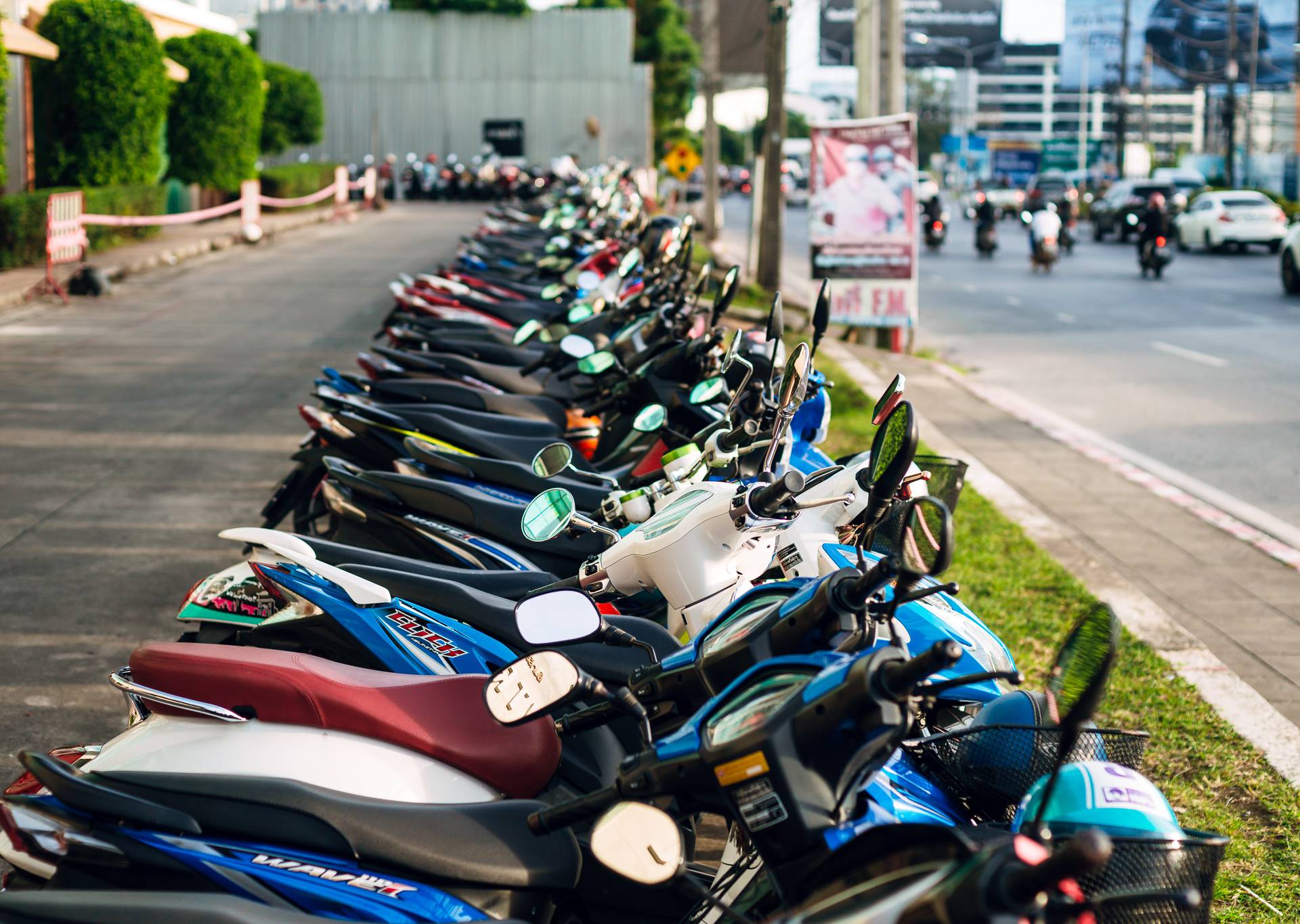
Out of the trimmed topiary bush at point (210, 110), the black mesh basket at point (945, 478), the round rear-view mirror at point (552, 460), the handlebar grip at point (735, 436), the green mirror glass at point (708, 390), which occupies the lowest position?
the black mesh basket at point (945, 478)

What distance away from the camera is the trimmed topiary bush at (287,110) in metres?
36.7

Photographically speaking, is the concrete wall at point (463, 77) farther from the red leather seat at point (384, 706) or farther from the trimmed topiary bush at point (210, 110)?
the red leather seat at point (384, 706)

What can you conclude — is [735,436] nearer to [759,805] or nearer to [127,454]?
[759,805]

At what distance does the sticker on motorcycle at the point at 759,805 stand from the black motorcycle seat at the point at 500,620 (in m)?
1.21

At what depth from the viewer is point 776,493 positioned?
9.23 feet

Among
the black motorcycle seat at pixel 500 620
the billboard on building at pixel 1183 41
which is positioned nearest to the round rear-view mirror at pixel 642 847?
the black motorcycle seat at pixel 500 620

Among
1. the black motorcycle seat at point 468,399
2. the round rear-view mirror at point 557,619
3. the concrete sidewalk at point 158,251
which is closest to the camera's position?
the round rear-view mirror at point 557,619

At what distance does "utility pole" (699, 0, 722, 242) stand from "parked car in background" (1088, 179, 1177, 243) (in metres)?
10.9

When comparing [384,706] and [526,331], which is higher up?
[526,331]

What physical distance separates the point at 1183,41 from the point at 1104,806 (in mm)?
66901

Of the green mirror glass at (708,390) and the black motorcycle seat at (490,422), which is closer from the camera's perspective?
the green mirror glass at (708,390)

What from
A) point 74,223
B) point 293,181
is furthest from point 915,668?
point 293,181

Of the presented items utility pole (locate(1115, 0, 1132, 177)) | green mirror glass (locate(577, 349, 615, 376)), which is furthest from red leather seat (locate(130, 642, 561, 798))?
utility pole (locate(1115, 0, 1132, 177))

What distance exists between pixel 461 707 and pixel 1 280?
51.8ft
